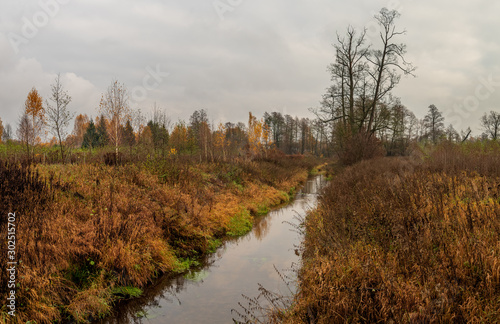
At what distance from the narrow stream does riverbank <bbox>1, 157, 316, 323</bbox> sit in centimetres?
32

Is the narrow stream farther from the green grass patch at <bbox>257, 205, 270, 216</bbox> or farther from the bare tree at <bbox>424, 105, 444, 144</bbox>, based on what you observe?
the bare tree at <bbox>424, 105, 444, 144</bbox>

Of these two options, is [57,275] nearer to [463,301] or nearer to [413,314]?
[413,314]

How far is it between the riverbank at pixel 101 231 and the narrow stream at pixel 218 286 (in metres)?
0.32

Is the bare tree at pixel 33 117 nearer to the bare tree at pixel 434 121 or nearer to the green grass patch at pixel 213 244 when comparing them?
the green grass patch at pixel 213 244

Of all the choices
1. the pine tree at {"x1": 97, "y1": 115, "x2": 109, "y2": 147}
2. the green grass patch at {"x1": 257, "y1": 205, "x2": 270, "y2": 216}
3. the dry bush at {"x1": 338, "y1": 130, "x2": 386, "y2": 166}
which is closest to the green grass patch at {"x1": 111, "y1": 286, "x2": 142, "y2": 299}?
the green grass patch at {"x1": 257, "y1": 205, "x2": 270, "y2": 216}

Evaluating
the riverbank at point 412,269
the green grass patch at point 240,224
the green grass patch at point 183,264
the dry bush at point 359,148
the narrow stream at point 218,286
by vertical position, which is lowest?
the narrow stream at point 218,286

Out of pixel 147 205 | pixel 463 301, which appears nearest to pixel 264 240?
pixel 147 205

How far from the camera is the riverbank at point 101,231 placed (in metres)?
4.53

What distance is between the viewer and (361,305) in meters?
3.22

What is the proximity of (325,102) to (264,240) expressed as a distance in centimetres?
1818

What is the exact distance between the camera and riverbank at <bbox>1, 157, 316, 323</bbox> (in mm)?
4527

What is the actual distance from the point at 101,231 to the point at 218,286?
248 centimetres

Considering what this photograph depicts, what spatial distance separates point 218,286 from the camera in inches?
236

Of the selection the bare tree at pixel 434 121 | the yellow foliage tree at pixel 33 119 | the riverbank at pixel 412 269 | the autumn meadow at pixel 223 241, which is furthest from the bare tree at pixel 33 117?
the bare tree at pixel 434 121
